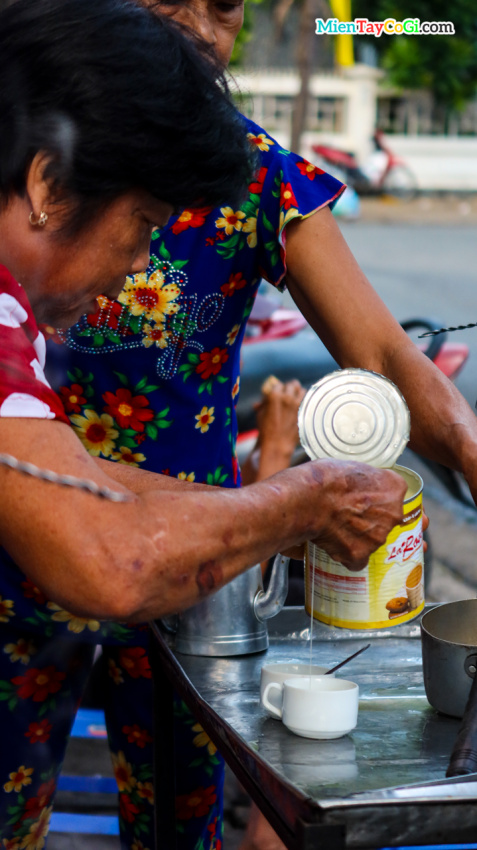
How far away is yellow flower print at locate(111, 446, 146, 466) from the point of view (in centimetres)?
149

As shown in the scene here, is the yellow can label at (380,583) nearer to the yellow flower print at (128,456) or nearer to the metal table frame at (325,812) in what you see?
the metal table frame at (325,812)

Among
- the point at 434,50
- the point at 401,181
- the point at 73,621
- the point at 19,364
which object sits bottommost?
the point at 401,181

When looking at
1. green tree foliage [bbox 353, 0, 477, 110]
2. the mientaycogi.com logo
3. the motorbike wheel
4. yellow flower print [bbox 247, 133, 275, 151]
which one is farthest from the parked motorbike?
yellow flower print [bbox 247, 133, 275, 151]

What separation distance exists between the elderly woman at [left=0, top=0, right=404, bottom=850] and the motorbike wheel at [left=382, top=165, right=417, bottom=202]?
1624cm

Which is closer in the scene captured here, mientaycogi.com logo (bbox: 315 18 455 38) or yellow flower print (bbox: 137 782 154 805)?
yellow flower print (bbox: 137 782 154 805)

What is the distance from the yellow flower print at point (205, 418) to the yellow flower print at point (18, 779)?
620 mm

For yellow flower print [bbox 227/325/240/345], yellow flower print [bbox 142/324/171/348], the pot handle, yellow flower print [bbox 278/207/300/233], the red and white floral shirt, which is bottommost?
the pot handle

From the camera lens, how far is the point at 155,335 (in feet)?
4.78

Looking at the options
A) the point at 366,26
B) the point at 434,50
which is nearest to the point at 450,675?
the point at 366,26

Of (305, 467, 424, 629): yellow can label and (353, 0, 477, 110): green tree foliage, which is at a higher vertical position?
(305, 467, 424, 629): yellow can label

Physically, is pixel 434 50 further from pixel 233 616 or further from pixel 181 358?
pixel 233 616

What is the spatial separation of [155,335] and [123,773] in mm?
755

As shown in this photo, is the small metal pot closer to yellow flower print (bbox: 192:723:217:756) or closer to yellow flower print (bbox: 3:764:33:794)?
yellow flower print (bbox: 192:723:217:756)

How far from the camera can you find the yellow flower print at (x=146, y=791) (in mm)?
1575
